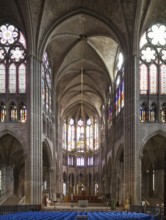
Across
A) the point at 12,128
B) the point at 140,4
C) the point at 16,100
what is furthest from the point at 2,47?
the point at 140,4

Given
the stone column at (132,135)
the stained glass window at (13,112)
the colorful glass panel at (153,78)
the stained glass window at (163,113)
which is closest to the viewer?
the stone column at (132,135)

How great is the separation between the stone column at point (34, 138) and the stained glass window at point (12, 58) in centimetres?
132

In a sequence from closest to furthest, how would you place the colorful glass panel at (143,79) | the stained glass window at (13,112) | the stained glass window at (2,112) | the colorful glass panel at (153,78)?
the stained glass window at (2,112) < the stained glass window at (13,112) < the colorful glass panel at (143,79) < the colorful glass panel at (153,78)

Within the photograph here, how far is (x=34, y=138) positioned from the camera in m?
45.3

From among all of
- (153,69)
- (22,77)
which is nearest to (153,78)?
(153,69)

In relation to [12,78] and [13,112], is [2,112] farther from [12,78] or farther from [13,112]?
[12,78]

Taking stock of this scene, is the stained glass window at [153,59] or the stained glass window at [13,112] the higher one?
the stained glass window at [153,59]

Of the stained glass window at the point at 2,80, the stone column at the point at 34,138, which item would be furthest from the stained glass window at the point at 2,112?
the stone column at the point at 34,138

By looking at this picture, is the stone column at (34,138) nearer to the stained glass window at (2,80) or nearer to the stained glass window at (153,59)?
the stained glass window at (2,80)

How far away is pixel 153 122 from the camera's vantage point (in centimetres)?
4525

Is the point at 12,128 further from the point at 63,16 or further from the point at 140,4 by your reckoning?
the point at 140,4

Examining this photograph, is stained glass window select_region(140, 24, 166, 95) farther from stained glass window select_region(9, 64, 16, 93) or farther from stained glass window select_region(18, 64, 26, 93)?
stained glass window select_region(9, 64, 16, 93)

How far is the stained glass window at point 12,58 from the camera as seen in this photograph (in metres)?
47.2

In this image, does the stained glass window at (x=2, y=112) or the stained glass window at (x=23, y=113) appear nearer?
the stained glass window at (x=2, y=112)
